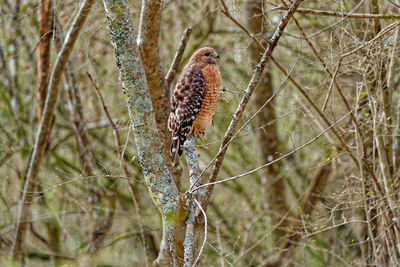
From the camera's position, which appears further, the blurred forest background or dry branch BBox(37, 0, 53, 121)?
dry branch BBox(37, 0, 53, 121)

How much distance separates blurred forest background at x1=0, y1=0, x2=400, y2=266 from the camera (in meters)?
4.61

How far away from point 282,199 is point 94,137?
303 centimetres

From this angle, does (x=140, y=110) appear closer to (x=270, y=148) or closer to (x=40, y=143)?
(x=40, y=143)

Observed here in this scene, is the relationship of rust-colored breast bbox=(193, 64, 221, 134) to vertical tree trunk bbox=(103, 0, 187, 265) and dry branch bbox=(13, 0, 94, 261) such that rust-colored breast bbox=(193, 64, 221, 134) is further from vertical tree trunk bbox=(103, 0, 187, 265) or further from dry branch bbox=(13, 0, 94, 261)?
vertical tree trunk bbox=(103, 0, 187, 265)

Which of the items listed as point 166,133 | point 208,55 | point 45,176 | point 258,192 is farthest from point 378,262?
point 45,176

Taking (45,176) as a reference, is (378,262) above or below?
below

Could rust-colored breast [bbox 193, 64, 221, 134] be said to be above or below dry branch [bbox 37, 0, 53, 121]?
below

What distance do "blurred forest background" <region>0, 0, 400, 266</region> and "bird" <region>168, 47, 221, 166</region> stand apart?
19 centimetres

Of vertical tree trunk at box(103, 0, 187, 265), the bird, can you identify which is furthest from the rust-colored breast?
vertical tree trunk at box(103, 0, 187, 265)

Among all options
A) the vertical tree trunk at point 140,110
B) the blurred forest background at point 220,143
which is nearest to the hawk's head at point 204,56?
the blurred forest background at point 220,143

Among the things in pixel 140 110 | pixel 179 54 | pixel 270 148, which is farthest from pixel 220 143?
pixel 270 148

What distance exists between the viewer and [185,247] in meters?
2.93

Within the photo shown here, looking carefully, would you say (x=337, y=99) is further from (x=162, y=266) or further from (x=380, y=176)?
(x=162, y=266)

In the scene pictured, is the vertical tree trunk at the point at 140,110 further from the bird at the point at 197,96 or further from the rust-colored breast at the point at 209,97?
the rust-colored breast at the point at 209,97
